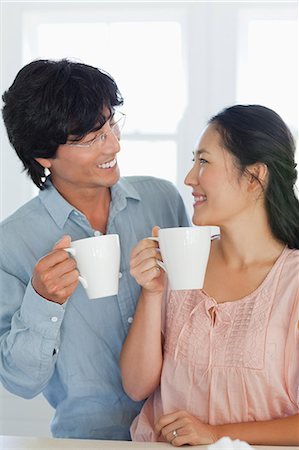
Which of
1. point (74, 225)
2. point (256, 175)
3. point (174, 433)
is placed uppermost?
point (256, 175)

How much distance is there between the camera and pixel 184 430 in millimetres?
1367

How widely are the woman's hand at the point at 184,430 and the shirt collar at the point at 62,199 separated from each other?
54cm

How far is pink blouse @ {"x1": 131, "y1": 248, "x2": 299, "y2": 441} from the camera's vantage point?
1.46 meters

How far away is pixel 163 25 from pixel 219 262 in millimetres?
1514

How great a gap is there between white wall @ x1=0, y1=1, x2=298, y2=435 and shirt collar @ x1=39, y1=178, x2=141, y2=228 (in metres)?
1.05

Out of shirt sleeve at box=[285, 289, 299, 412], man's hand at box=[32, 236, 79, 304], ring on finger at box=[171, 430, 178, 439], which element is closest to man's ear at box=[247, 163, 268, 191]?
shirt sleeve at box=[285, 289, 299, 412]

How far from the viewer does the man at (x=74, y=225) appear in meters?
1.67

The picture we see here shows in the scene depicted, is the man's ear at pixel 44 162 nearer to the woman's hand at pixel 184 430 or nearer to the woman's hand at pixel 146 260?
the woman's hand at pixel 146 260

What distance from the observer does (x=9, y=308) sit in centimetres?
168

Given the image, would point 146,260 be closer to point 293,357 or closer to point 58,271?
point 58,271

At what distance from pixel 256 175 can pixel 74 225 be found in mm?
441

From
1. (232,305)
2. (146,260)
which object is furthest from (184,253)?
(232,305)

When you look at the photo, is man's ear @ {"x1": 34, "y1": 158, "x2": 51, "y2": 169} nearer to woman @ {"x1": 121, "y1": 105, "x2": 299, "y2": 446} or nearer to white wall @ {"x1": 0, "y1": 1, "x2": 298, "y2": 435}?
woman @ {"x1": 121, "y1": 105, "x2": 299, "y2": 446}

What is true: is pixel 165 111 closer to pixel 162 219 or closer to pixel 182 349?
pixel 162 219
